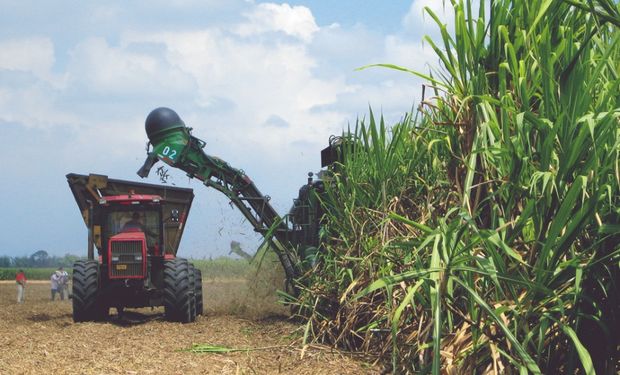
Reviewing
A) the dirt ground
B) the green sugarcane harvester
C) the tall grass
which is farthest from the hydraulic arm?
the tall grass

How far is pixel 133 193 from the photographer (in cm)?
1540

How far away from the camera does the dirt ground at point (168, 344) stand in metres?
7.08

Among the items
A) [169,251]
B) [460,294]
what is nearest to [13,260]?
[169,251]

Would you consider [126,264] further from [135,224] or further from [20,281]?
[20,281]

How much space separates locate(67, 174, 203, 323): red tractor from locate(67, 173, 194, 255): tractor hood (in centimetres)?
2

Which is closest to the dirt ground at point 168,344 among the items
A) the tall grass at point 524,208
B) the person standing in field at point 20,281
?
the tall grass at point 524,208

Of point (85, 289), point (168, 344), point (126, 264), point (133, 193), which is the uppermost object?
point (133, 193)

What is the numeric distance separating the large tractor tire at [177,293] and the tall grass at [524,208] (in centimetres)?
792

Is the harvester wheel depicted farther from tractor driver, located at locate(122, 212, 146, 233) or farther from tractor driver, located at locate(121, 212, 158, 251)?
tractor driver, located at locate(122, 212, 146, 233)

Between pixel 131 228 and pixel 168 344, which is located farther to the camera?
pixel 131 228

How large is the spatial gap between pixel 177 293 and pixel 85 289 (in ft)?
4.55

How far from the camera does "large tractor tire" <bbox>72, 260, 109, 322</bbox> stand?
12.9 meters

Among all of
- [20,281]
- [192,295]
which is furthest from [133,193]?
[20,281]

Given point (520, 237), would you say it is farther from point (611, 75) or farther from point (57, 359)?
point (57, 359)
